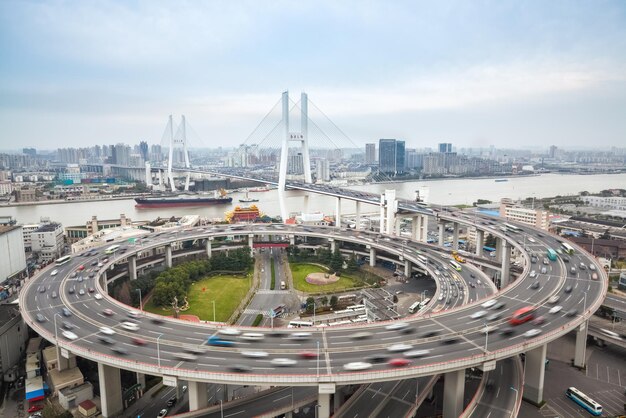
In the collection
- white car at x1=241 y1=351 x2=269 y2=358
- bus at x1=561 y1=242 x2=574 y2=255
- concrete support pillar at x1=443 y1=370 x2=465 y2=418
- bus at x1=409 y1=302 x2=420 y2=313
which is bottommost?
bus at x1=409 y1=302 x2=420 y2=313

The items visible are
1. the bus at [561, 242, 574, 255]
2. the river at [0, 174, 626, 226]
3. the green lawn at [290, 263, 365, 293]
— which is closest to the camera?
the bus at [561, 242, 574, 255]

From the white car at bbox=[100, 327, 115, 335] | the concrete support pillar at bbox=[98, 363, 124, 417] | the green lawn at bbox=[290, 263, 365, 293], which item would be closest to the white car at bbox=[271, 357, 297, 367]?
the concrete support pillar at bbox=[98, 363, 124, 417]

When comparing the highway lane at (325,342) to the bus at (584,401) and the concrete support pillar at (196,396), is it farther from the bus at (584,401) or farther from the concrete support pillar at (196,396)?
the bus at (584,401)

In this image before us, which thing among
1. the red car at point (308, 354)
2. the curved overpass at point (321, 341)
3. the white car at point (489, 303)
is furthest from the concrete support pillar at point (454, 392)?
the white car at point (489, 303)

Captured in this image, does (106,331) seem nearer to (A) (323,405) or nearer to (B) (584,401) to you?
(A) (323,405)

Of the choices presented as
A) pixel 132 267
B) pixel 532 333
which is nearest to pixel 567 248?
pixel 532 333

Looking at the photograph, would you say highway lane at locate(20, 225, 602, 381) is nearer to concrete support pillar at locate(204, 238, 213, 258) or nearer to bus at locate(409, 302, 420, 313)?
bus at locate(409, 302, 420, 313)

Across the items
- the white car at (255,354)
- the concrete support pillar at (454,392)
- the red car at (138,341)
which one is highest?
the white car at (255,354)
